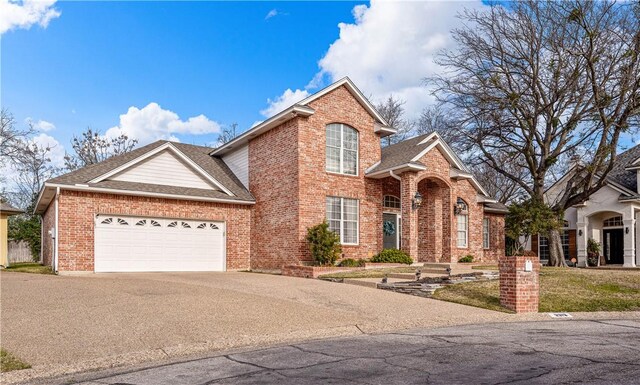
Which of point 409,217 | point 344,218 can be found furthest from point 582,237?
point 344,218

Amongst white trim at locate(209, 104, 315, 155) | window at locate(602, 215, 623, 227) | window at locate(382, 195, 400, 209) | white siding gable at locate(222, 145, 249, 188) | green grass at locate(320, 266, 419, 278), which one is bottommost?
green grass at locate(320, 266, 419, 278)

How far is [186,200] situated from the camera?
2150cm

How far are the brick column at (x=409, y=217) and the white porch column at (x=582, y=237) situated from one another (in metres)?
12.3

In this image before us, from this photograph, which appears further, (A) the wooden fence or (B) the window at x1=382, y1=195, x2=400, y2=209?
(A) the wooden fence

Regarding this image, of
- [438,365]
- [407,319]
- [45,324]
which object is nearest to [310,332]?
[407,319]

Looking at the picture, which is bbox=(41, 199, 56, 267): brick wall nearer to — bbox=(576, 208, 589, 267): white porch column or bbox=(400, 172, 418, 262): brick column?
bbox=(400, 172, 418, 262): brick column

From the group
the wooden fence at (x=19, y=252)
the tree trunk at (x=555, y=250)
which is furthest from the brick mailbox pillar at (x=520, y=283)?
the wooden fence at (x=19, y=252)

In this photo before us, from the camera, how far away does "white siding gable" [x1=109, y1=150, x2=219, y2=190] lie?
21.1 m

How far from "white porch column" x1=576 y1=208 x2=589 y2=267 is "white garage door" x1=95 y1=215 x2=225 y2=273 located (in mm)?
19021

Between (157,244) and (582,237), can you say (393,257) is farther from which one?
(582,237)

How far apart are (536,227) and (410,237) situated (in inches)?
270

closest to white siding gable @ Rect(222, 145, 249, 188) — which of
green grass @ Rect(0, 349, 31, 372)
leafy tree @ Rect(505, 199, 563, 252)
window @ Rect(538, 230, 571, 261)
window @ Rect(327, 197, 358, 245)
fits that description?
window @ Rect(327, 197, 358, 245)

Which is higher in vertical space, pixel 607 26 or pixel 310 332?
pixel 607 26

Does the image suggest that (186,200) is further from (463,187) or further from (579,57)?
(579,57)
